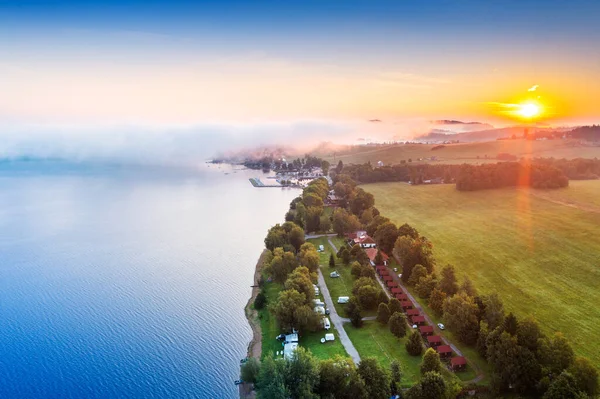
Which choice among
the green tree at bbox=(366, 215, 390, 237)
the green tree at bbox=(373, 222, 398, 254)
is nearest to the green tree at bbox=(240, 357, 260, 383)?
the green tree at bbox=(373, 222, 398, 254)

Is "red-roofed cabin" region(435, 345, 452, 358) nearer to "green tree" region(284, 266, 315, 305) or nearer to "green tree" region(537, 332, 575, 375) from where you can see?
"green tree" region(537, 332, 575, 375)

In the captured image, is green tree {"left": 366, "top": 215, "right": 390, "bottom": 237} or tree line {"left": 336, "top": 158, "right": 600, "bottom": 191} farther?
tree line {"left": 336, "top": 158, "right": 600, "bottom": 191}

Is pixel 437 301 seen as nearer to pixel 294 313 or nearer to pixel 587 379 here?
pixel 294 313

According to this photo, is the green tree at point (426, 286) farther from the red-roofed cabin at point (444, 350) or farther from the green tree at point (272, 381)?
the green tree at point (272, 381)

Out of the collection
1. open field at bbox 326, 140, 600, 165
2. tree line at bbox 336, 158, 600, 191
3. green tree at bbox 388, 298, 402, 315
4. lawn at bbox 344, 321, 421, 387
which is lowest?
lawn at bbox 344, 321, 421, 387

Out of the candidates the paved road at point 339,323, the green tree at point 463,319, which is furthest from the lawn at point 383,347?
the green tree at point 463,319

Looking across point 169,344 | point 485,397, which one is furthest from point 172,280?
point 485,397

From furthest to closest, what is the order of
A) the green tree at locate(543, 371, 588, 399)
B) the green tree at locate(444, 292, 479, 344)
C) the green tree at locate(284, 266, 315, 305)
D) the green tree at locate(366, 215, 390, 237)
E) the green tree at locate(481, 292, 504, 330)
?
1. the green tree at locate(366, 215, 390, 237)
2. the green tree at locate(284, 266, 315, 305)
3. the green tree at locate(444, 292, 479, 344)
4. the green tree at locate(481, 292, 504, 330)
5. the green tree at locate(543, 371, 588, 399)
